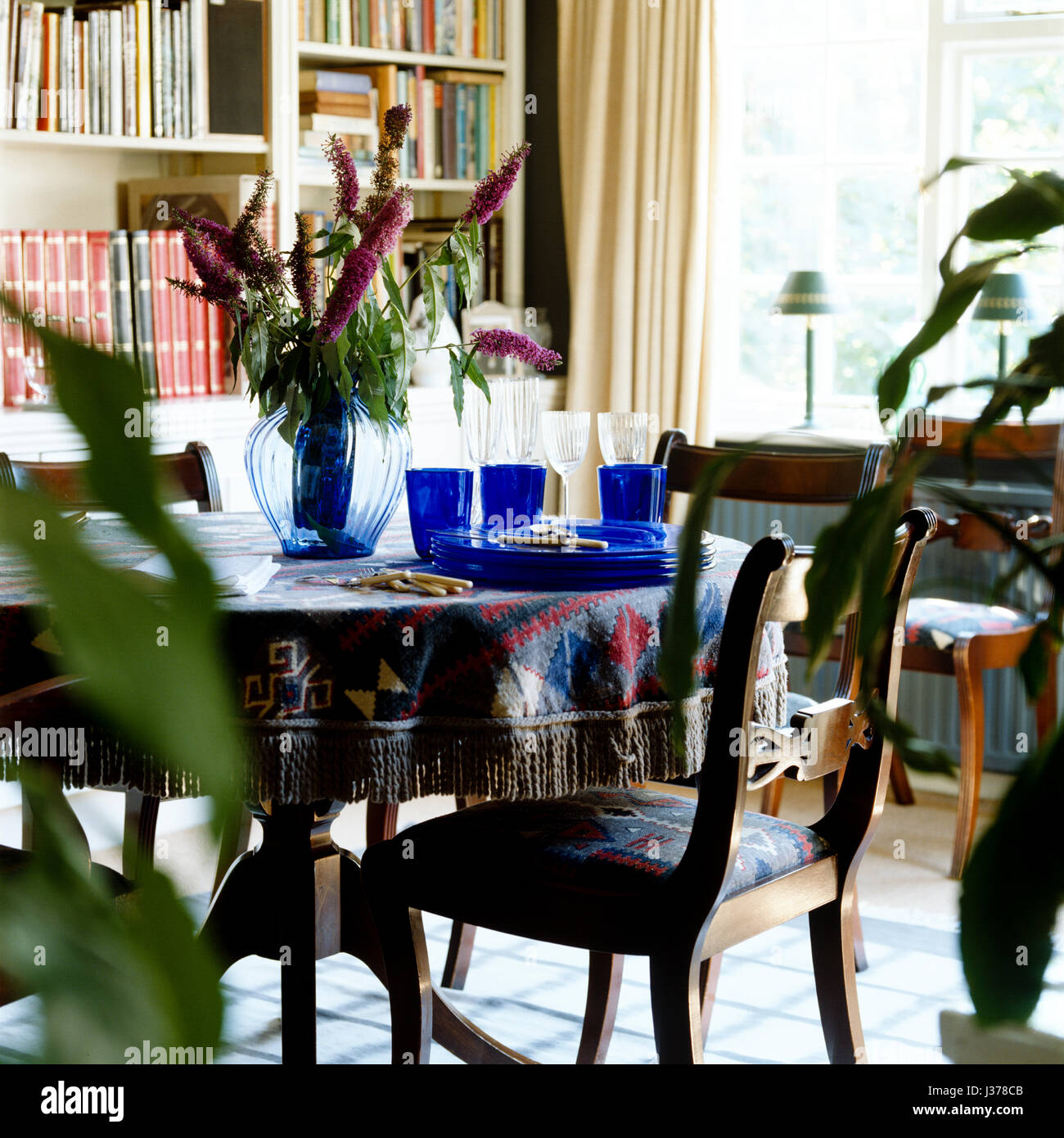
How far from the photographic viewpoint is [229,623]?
4.75 feet

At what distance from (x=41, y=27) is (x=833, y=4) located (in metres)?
1.90

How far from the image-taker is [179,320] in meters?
3.27

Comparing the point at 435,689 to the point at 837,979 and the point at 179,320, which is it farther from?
the point at 179,320

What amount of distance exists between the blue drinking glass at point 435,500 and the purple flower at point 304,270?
252 mm

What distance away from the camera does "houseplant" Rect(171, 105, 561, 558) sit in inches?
68.7

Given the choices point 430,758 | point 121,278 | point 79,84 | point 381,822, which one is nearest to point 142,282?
point 121,278

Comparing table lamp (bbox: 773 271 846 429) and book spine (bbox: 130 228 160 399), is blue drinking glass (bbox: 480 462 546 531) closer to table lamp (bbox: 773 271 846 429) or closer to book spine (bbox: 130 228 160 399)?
book spine (bbox: 130 228 160 399)

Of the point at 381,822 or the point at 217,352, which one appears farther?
the point at 217,352

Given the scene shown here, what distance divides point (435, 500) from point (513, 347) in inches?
9.0

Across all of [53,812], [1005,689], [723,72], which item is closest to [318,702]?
[53,812]

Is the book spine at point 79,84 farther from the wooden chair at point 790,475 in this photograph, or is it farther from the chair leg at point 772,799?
the chair leg at point 772,799

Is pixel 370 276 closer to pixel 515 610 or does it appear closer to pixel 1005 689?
pixel 515 610

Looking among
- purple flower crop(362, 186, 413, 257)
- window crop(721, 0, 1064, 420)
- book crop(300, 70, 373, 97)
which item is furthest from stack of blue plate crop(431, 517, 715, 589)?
book crop(300, 70, 373, 97)
